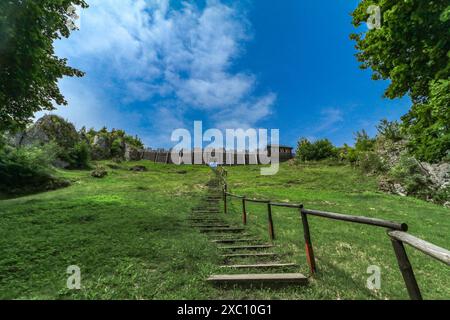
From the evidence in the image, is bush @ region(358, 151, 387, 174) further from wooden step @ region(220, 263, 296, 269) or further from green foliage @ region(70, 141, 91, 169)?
green foliage @ region(70, 141, 91, 169)

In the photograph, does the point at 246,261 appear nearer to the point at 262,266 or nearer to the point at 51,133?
the point at 262,266

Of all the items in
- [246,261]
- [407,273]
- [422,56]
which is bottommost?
[246,261]

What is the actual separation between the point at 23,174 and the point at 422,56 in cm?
2314

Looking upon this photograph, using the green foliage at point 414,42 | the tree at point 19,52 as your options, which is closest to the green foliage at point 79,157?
the tree at point 19,52

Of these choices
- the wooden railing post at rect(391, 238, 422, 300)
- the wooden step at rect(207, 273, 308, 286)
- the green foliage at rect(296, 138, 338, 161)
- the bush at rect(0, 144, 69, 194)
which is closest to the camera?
the wooden railing post at rect(391, 238, 422, 300)

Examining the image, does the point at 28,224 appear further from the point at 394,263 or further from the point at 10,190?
the point at 10,190

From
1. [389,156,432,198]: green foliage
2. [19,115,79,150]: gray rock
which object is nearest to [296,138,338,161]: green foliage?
[389,156,432,198]: green foliage

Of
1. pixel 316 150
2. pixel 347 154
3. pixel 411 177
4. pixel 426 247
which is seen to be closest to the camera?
pixel 426 247

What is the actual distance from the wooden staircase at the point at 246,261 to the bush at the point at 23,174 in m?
14.9

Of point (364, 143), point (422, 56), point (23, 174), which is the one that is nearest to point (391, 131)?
point (364, 143)

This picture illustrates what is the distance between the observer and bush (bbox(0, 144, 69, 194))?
14.9m

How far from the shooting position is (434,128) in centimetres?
654

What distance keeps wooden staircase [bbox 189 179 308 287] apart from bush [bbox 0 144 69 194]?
14.9 meters

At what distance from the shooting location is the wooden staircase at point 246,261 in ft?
11.4
